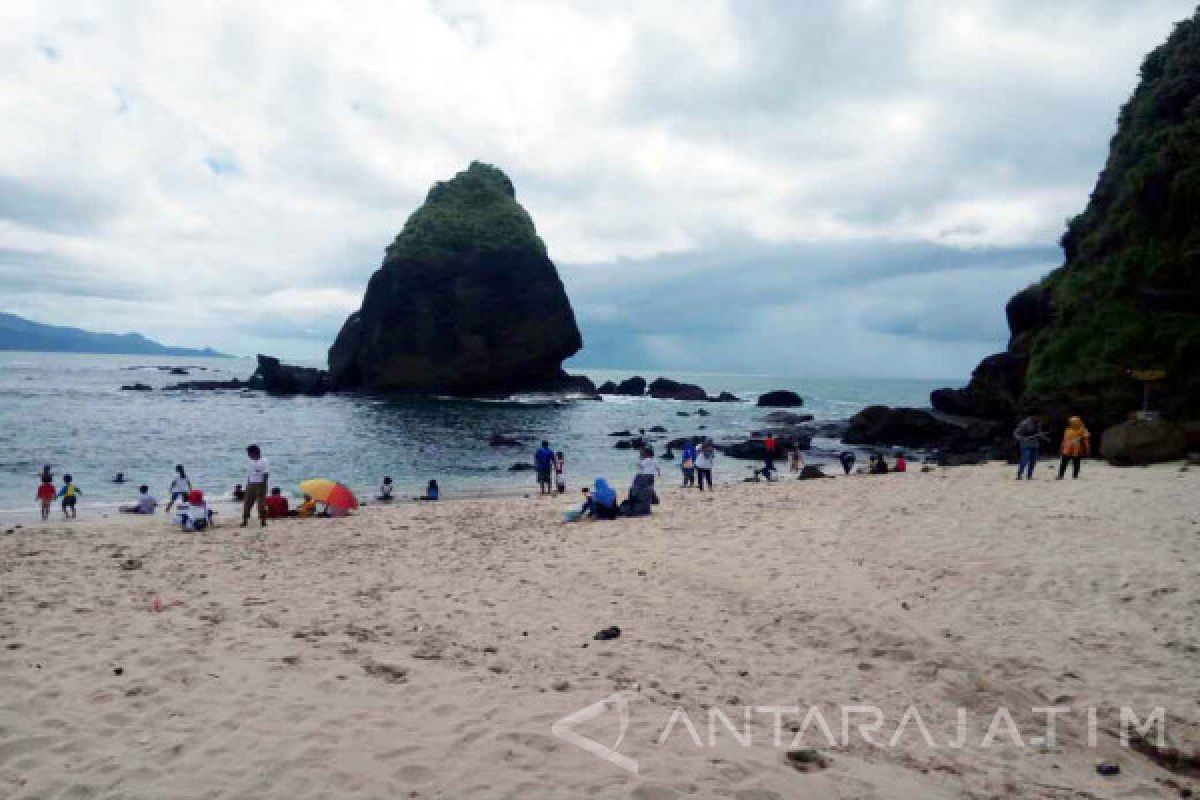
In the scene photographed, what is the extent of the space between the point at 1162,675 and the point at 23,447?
45.1 metres

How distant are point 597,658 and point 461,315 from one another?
8056 cm

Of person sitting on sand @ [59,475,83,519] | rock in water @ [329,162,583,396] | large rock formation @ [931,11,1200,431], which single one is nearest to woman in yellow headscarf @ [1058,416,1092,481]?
large rock formation @ [931,11,1200,431]

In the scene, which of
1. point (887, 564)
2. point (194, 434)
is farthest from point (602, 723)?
point (194, 434)

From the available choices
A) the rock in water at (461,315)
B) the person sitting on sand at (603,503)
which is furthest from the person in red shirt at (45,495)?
the rock in water at (461,315)

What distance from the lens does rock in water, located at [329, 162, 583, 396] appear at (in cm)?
8388

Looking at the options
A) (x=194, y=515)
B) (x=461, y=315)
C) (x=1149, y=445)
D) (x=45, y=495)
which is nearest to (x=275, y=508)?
(x=194, y=515)

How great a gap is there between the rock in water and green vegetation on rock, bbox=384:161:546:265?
0.16 m

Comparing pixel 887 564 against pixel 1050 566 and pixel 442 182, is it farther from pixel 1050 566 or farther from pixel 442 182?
pixel 442 182

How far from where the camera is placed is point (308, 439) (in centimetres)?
4244

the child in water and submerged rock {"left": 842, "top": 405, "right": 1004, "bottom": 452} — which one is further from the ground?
submerged rock {"left": 842, "top": 405, "right": 1004, "bottom": 452}

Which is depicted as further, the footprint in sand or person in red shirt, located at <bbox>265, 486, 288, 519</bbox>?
person in red shirt, located at <bbox>265, 486, 288, 519</bbox>

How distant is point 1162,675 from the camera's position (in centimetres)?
566

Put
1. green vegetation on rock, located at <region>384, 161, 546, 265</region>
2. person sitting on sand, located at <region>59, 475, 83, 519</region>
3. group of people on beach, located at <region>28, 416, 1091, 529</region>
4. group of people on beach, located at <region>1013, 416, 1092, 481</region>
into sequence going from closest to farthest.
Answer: group of people on beach, located at <region>28, 416, 1091, 529</region>, group of people on beach, located at <region>1013, 416, 1092, 481</region>, person sitting on sand, located at <region>59, 475, 83, 519</region>, green vegetation on rock, located at <region>384, 161, 546, 265</region>

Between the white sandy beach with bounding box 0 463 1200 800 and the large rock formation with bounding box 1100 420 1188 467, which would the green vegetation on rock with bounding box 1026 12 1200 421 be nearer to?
the large rock formation with bounding box 1100 420 1188 467
